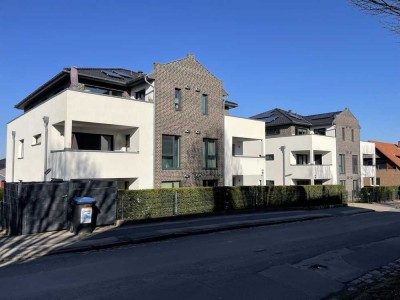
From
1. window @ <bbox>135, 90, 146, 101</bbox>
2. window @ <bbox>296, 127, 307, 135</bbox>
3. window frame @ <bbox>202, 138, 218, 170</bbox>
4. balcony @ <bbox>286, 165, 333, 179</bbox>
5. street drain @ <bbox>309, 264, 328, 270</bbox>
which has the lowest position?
street drain @ <bbox>309, 264, 328, 270</bbox>

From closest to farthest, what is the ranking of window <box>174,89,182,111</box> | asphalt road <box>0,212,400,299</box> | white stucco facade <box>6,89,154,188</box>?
asphalt road <box>0,212,400,299</box> → white stucco facade <box>6,89,154,188</box> → window <box>174,89,182,111</box>

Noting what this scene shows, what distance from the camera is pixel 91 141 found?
20250 millimetres

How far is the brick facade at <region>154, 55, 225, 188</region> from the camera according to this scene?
20.9 meters

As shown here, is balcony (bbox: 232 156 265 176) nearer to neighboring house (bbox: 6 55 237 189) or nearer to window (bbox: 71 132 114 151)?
neighboring house (bbox: 6 55 237 189)

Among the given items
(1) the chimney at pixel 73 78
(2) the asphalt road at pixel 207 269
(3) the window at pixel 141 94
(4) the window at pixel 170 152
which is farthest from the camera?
Answer: (3) the window at pixel 141 94

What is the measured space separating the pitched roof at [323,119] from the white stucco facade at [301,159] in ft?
7.36

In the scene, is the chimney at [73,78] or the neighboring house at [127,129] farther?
the chimney at [73,78]

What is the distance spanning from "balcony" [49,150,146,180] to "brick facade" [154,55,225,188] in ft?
4.88

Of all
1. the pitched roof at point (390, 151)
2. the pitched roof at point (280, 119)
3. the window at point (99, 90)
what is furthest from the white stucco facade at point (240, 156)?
the pitched roof at point (390, 151)

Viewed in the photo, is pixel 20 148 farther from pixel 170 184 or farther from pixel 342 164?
pixel 342 164

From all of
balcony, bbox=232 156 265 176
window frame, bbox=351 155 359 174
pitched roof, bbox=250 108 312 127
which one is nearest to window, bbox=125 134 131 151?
balcony, bbox=232 156 265 176

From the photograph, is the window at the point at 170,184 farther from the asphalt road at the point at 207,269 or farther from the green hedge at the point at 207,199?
the asphalt road at the point at 207,269

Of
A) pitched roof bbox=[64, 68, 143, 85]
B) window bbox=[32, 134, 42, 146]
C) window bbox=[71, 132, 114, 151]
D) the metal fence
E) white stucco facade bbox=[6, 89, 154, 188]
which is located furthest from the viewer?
window bbox=[32, 134, 42, 146]

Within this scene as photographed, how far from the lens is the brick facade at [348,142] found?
37312mm
